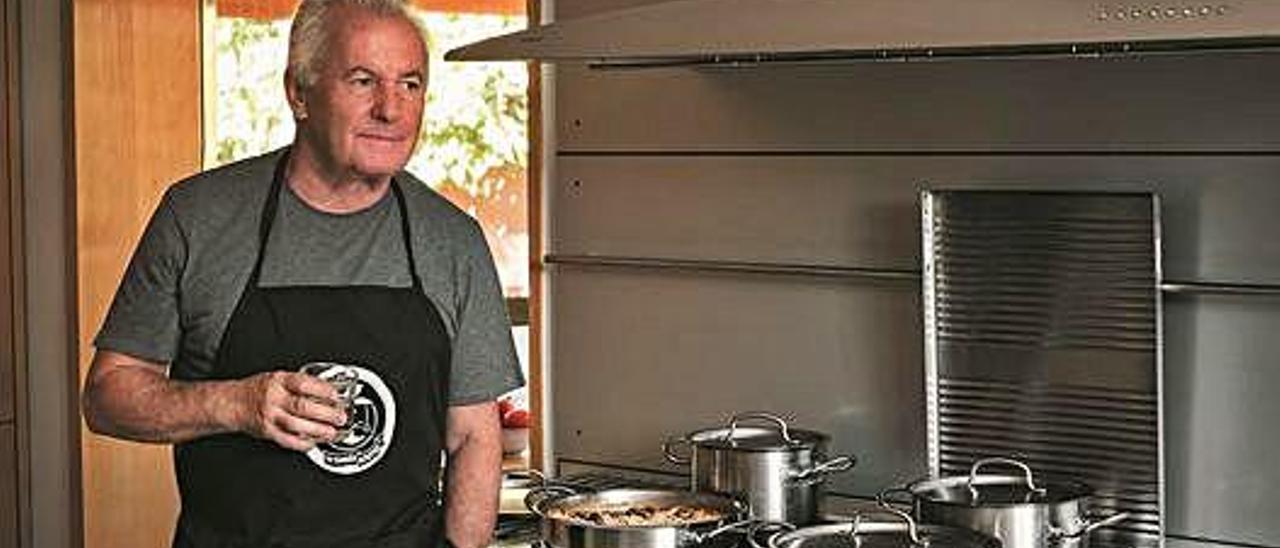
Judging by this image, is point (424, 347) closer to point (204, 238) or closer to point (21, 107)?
point (204, 238)

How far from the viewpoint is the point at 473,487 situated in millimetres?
2232

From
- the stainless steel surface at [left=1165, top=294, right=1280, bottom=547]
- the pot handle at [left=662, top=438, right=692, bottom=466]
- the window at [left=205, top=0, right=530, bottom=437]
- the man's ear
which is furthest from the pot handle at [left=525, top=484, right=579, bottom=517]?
the window at [left=205, top=0, right=530, bottom=437]

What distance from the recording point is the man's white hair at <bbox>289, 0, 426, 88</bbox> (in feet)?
6.95

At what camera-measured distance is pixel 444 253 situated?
2.20m

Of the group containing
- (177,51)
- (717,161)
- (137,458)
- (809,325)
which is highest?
(177,51)

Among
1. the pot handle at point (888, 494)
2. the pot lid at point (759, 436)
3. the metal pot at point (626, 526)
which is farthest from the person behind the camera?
the pot lid at point (759, 436)

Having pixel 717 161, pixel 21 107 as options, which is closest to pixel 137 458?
pixel 21 107

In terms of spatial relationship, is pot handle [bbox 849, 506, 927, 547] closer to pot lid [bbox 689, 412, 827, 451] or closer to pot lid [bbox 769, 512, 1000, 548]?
pot lid [bbox 769, 512, 1000, 548]

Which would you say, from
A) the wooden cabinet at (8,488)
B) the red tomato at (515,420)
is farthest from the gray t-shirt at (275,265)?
the wooden cabinet at (8,488)

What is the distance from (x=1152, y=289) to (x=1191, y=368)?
0.10 metres

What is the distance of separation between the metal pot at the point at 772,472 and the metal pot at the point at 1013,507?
121mm

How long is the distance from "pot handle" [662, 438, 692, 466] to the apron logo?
507 mm

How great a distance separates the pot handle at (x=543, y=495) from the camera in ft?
7.82

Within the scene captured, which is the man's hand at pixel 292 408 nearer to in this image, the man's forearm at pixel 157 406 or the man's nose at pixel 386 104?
the man's forearm at pixel 157 406
